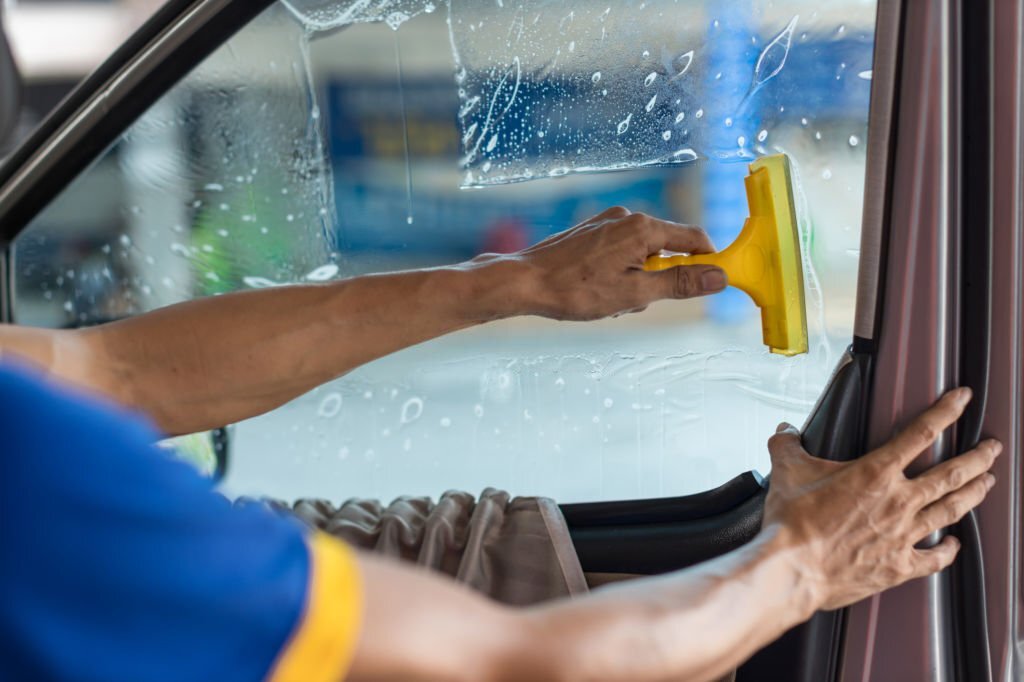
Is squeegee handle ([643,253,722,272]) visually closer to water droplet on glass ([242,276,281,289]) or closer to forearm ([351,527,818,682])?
forearm ([351,527,818,682])

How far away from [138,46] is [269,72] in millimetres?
223

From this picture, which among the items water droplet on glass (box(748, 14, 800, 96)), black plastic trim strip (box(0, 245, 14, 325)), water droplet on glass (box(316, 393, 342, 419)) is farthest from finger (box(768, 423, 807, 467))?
black plastic trim strip (box(0, 245, 14, 325))

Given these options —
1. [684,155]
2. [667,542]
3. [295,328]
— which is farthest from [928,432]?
[295,328]

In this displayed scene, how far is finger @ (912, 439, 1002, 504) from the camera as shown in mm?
997

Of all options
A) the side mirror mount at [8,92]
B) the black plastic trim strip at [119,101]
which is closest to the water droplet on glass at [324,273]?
the black plastic trim strip at [119,101]

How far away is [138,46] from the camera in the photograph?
1.70m

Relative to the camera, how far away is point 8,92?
132cm

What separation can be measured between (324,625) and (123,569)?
4.5 inches

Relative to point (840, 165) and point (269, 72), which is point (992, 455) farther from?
point (269, 72)

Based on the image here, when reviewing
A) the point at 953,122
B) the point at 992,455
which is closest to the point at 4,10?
the point at 953,122

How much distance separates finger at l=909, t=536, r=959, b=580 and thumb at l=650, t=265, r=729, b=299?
35cm

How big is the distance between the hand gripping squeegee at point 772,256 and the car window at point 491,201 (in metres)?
0.13

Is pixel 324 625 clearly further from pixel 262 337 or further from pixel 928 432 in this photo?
pixel 262 337

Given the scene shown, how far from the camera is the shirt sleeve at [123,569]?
54cm
